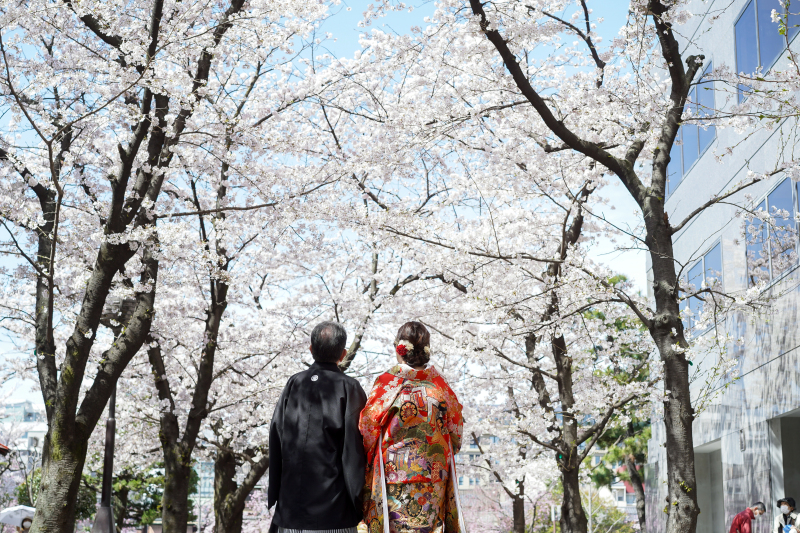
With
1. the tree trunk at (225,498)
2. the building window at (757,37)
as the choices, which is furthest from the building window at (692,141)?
the tree trunk at (225,498)

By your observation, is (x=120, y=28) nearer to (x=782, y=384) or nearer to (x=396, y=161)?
(x=396, y=161)

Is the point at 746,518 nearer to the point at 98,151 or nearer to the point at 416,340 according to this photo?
the point at 416,340

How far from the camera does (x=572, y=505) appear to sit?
9.83 meters

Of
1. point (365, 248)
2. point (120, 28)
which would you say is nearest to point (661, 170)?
point (120, 28)

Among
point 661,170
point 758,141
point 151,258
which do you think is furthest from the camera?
point 758,141

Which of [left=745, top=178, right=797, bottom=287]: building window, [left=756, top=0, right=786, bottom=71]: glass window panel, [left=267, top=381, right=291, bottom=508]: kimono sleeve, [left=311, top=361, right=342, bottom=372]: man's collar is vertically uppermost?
[left=756, top=0, right=786, bottom=71]: glass window panel

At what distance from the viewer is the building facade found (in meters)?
10.5

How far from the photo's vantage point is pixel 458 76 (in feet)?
33.9

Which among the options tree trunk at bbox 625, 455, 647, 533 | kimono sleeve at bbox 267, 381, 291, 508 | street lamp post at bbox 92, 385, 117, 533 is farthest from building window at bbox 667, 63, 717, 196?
kimono sleeve at bbox 267, 381, 291, 508

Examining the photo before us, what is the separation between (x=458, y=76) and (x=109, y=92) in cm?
446

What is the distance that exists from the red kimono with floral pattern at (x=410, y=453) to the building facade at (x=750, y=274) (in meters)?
4.48

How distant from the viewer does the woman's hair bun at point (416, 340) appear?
3918mm

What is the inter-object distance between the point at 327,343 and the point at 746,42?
11.5 m

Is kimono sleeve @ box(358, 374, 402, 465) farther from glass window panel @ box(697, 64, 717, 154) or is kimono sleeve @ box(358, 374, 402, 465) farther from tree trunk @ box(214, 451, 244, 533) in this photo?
glass window panel @ box(697, 64, 717, 154)
